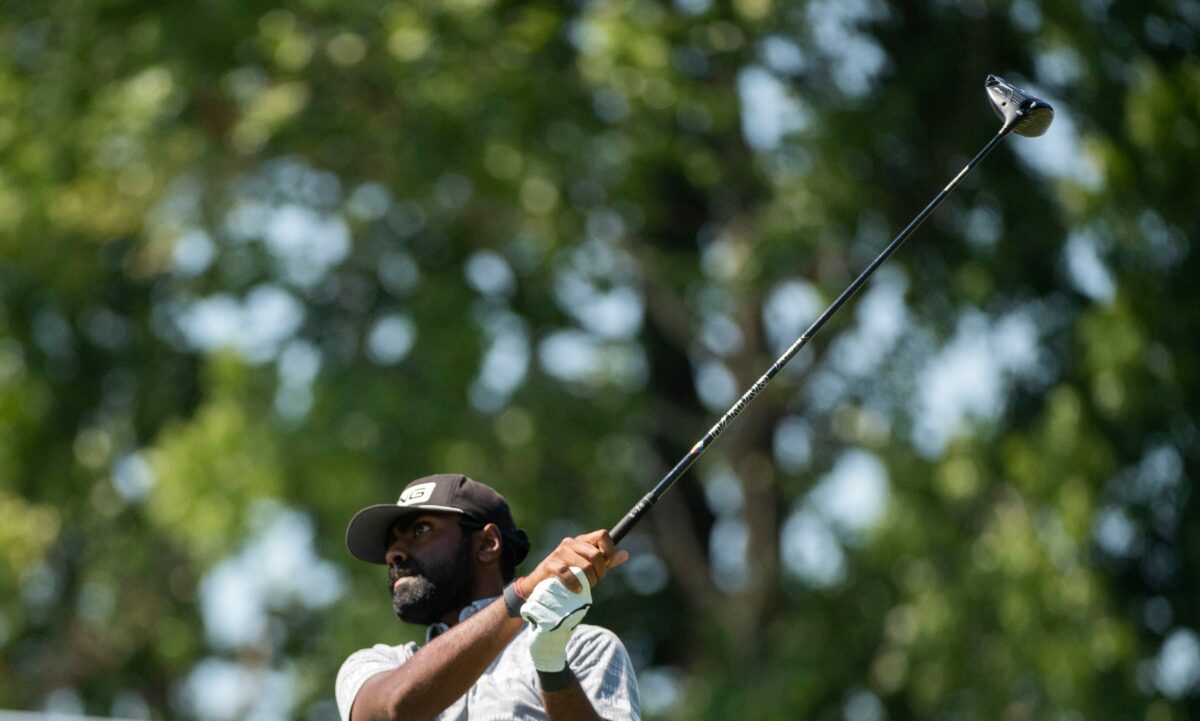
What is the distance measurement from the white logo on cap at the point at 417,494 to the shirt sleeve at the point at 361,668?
366mm

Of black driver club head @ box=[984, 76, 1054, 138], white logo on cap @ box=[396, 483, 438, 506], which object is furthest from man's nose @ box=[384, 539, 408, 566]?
black driver club head @ box=[984, 76, 1054, 138]

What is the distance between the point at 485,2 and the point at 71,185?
4082mm

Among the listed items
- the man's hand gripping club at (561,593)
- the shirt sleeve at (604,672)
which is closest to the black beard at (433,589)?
the shirt sleeve at (604,672)

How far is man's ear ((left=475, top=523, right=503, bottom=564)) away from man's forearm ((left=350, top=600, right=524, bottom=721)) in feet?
1.70

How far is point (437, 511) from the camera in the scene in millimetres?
5383

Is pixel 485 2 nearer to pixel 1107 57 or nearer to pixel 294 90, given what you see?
pixel 294 90

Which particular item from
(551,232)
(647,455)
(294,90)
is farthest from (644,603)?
(294,90)

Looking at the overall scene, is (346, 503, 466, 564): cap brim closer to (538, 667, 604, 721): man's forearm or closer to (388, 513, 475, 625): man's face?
(388, 513, 475, 625): man's face

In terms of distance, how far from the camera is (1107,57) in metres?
14.6

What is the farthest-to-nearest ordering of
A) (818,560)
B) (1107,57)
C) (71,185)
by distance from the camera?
(818,560) < (71,185) < (1107,57)

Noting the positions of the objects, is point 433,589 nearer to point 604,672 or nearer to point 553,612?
point 604,672

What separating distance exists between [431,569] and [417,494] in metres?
0.20

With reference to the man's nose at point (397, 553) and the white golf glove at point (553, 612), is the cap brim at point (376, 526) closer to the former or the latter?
the man's nose at point (397, 553)

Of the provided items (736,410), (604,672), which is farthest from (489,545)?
(736,410)
